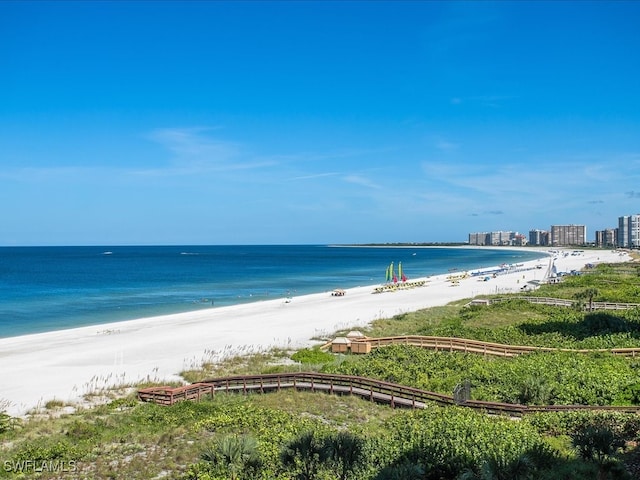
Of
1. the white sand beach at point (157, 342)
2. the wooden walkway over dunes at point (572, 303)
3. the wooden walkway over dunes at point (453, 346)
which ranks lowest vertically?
the white sand beach at point (157, 342)

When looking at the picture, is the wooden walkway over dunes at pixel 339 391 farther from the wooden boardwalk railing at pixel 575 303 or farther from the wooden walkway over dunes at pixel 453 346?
the wooden boardwalk railing at pixel 575 303

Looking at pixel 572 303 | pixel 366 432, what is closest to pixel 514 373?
pixel 366 432

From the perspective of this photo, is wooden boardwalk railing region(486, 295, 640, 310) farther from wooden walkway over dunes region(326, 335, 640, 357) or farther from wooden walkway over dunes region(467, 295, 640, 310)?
wooden walkway over dunes region(326, 335, 640, 357)

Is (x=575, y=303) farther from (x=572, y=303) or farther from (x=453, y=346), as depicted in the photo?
(x=453, y=346)

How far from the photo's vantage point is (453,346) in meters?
29.0

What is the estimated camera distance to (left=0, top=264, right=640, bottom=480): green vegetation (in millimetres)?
11570

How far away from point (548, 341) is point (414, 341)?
7.50 metres

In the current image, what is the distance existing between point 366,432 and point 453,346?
14876 mm

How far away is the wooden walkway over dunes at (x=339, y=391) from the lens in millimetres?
17125

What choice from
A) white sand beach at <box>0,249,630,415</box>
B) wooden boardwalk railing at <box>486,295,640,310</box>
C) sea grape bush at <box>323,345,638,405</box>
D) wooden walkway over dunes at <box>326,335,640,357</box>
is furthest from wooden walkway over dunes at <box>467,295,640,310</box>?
sea grape bush at <box>323,345,638,405</box>

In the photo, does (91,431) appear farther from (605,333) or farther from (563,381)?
(605,333)

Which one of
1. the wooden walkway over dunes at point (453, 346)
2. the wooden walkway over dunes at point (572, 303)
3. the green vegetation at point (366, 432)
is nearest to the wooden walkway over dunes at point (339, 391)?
the green vegetation at point (366, 432)

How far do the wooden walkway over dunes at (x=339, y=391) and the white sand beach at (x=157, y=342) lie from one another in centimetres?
520

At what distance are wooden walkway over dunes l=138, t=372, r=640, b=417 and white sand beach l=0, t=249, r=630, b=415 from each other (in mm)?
5202
